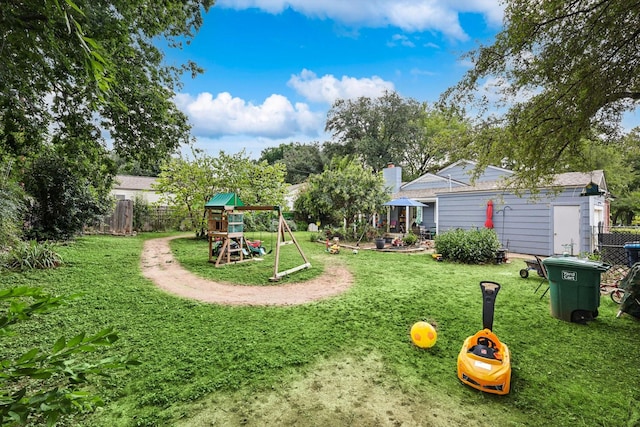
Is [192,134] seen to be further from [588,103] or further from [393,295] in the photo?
[588,103]

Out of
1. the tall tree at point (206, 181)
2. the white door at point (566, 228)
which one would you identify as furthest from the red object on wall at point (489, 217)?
the tall tree at point (206, 181)

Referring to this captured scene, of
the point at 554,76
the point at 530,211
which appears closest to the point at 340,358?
the point at 554,76

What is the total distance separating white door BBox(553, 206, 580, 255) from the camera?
1049cm

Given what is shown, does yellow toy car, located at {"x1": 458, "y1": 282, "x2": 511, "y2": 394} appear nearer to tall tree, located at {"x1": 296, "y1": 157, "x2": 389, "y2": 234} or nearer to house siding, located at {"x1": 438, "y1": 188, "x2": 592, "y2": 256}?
house siding, located at {"x1": 438, "y1": 188, "x2": 592, "y2": 256}

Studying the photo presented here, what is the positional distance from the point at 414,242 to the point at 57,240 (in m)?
13.7

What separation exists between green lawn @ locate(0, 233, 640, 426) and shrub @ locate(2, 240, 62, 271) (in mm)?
782

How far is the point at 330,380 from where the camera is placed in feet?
10.4

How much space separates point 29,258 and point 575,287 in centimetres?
1101

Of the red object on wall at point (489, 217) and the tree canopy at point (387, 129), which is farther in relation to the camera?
the tree canopy at point (387, 129)

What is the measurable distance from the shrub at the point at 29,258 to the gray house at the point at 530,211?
10845 mm

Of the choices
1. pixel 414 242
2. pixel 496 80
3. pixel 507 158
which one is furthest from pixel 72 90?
pixel 414 242

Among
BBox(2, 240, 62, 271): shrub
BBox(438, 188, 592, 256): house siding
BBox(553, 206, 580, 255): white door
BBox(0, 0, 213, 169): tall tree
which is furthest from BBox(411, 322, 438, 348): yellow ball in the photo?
BBox(553, 206, 580, 255): white door

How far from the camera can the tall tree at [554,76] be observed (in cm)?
381

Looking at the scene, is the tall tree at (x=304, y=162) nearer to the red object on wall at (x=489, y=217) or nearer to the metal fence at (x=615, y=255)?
the red object on wall at (x=489, y=217)
